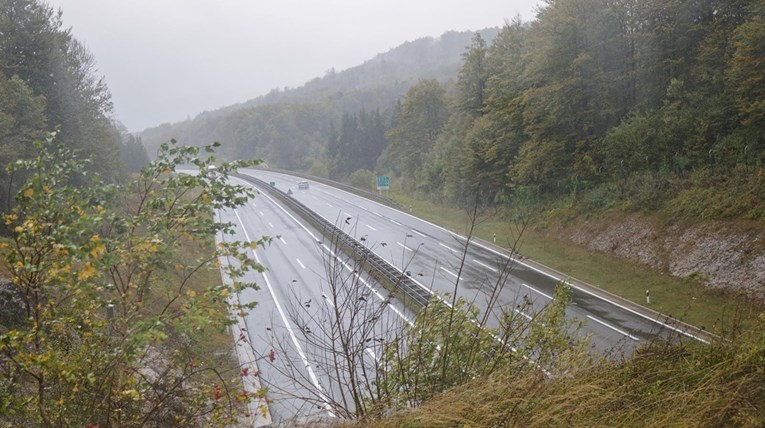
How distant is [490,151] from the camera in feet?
113

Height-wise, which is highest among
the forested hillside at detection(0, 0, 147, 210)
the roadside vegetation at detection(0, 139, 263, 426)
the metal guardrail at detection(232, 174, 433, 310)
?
the forested hillside at detection(0, 0, 147, 210)

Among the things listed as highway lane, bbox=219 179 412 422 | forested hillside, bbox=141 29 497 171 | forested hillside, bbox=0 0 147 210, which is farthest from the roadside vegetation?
forested hillside, bbox=141 29 497 171

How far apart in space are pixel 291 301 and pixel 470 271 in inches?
572

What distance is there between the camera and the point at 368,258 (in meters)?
21.4

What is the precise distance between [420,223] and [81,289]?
33433 millimetres

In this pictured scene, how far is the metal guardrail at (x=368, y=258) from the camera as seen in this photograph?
41.3ft

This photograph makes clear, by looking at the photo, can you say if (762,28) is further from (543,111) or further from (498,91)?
(498,91)

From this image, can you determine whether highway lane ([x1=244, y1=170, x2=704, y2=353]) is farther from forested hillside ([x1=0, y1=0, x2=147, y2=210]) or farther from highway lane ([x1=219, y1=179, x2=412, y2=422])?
forested hillside ([x1=0, y1=0, x2=147, y2=210])

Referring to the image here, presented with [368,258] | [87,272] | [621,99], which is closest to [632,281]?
[368,258]

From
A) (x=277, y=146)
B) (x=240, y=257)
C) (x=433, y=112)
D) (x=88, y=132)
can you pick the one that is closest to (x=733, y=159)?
(x=240, y=257)

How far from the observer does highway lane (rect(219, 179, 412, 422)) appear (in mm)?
12816

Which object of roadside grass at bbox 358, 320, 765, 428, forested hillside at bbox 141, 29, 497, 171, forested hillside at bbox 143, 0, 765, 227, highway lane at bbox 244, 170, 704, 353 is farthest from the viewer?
forested hillside at bbox 141, 29, 497, 171

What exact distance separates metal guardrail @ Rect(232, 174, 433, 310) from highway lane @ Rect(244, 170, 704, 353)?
624 mm

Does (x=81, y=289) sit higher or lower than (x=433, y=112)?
lower
